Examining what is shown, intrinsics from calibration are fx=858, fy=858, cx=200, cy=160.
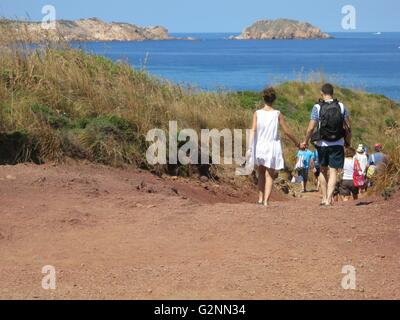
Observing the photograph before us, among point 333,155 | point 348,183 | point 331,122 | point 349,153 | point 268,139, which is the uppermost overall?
point 331,122

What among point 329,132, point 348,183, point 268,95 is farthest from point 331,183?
point 348,183

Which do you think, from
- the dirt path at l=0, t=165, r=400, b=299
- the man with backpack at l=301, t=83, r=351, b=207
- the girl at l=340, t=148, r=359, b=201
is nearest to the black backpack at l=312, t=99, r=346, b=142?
the man with backpack at l=301, t=83, r=351, b=207

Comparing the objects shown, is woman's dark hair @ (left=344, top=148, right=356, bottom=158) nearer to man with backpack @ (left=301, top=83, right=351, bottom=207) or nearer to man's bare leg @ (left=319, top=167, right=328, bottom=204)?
man's bare leg @ (left=319, top=167, right=328, bottom=204)

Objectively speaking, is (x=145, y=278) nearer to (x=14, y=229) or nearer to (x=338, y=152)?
(x=14, y=229)

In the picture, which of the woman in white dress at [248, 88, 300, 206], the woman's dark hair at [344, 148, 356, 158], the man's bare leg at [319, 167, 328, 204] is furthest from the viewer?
the woman's dark hair at [344, 148, 356, 158]

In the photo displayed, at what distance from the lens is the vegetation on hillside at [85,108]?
41.6ft

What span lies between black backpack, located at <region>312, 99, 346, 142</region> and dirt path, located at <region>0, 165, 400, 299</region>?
34.7 inches

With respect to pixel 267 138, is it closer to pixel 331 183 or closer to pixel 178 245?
pixel 331 183

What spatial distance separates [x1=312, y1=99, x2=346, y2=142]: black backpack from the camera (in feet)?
34.3

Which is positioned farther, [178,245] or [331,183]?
[331,183]

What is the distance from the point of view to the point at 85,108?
14227mm

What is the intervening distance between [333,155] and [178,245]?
122 inches

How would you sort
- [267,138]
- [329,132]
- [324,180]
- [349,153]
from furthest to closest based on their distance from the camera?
[349,153], [324,180], [329,132], [267,138]
